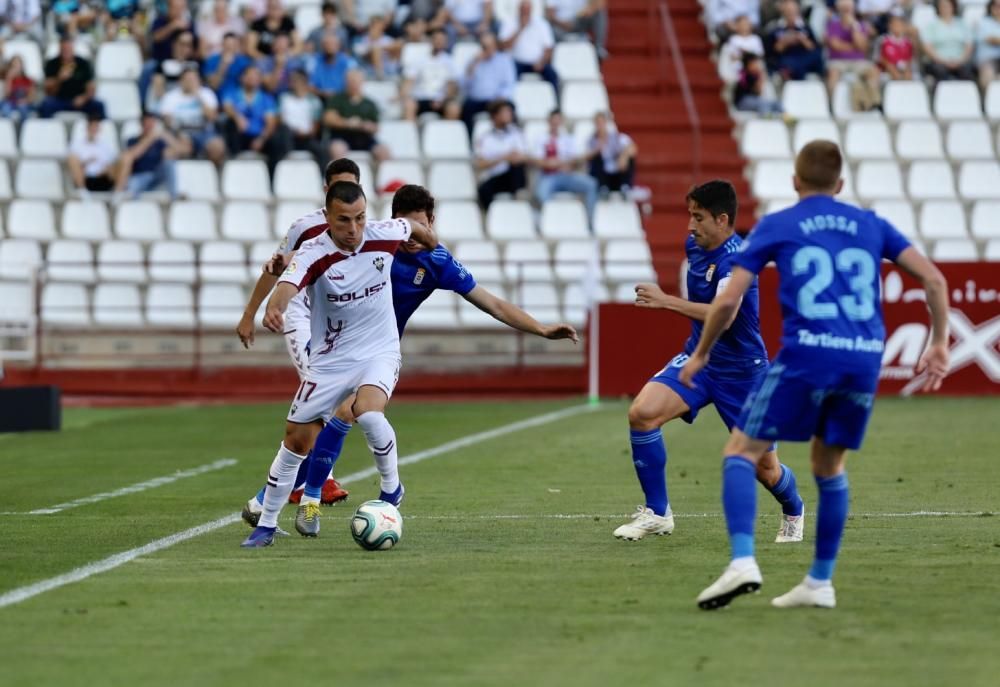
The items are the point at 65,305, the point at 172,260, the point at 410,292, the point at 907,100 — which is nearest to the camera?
the point at 410,292

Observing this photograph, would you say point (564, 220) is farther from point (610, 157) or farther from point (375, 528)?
point (375, 528)

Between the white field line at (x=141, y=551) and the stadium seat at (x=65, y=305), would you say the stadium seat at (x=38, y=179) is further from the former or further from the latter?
the white field line at (x=141, y=551)

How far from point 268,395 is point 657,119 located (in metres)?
7.62

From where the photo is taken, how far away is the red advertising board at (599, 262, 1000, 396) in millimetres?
21984

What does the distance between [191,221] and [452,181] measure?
3.51 metres

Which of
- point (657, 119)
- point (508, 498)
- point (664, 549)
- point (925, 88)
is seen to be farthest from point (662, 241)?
point (664, 549)

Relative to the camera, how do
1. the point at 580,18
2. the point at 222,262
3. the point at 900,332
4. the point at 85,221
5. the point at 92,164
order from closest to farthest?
the point at 900,332 < the point at 222,262 < the point at 85,221 < the point at 92,164 < the point at 580,18

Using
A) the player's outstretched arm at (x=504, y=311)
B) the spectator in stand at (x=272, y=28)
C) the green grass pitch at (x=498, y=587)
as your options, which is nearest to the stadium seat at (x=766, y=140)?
the spectator in stand at (x=272, y=28)

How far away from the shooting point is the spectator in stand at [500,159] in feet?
80.4

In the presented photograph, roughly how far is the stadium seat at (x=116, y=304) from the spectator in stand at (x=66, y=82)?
3.02m

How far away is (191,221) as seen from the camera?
2433 cm

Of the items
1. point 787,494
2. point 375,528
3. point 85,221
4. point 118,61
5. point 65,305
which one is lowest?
point 375,528

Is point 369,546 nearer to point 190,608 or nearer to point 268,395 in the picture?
point 190,608

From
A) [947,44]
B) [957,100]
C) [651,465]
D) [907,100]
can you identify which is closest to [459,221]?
[907,100]
